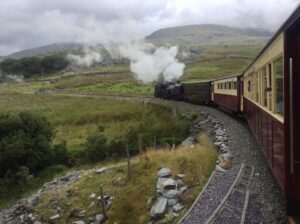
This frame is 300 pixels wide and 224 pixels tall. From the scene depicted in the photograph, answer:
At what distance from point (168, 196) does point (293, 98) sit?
6.32 meters

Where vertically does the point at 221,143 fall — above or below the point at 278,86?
below

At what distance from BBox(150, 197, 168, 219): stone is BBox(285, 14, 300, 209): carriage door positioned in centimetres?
496

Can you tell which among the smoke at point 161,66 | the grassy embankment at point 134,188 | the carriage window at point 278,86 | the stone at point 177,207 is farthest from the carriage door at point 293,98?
the smoke at point 161,66

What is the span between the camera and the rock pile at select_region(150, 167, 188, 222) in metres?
11.1

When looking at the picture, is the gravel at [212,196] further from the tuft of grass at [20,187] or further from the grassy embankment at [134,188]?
the tuft of grass at [20,187]

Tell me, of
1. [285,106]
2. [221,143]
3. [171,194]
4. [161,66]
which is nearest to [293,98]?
[285,106]

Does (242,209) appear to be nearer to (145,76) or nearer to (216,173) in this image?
(216,173)

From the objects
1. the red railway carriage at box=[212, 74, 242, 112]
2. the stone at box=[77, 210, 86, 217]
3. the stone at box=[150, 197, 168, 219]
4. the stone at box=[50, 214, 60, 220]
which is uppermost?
the red railway carriage at box=[212, 74, 242, 112]

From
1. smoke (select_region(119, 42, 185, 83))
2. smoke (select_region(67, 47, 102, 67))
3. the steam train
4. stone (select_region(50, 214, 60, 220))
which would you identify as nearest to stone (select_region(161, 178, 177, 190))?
the steam train

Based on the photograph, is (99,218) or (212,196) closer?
(212,196)

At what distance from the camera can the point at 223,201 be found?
10250 mm

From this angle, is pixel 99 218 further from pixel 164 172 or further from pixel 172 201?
pixel 172 201

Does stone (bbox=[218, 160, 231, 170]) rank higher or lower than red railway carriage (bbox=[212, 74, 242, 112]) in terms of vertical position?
lower

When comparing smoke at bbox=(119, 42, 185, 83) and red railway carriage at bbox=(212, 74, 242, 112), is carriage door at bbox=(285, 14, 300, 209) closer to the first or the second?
red railway carriage at bbox=(212, 74, 242, 112)
